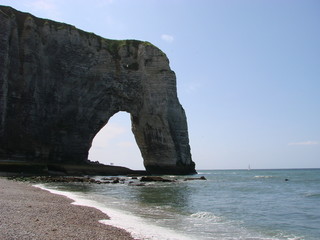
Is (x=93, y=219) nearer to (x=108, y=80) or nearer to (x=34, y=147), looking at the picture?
(x=34, y=147)

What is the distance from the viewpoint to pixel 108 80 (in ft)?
220

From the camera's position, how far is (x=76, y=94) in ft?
210

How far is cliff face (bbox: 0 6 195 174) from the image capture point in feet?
180

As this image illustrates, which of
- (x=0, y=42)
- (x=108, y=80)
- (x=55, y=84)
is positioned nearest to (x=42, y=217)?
(x=0, y=42)

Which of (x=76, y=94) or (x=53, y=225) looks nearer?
(x=53, y=225)

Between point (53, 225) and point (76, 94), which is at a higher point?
point (76, 94)

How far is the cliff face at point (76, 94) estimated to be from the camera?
55006mm

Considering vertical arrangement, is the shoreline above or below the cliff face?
below

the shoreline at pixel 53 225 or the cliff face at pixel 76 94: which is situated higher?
the cliff face at pixel 76 94

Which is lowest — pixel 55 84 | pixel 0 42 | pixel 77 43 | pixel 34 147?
pixel 34 147

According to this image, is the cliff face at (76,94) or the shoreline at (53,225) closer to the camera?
the shoreline at (53,225)

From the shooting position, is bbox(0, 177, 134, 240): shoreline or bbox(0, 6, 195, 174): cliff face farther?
bbox(0, 6, 195, 174): cliff face

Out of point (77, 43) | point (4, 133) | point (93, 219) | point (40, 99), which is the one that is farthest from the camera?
point (77, 43)

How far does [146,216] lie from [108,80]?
55.3m
